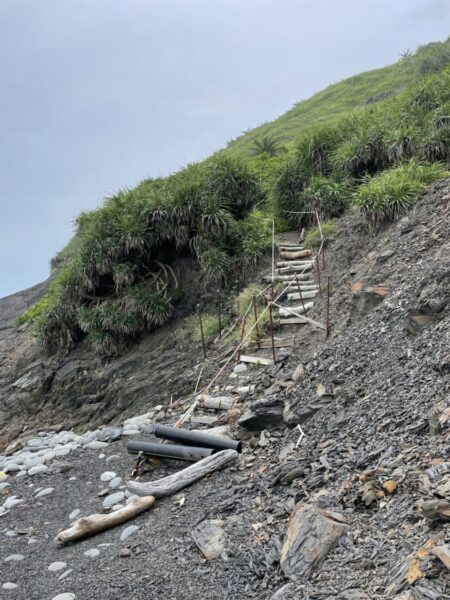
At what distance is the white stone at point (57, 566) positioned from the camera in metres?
4.27

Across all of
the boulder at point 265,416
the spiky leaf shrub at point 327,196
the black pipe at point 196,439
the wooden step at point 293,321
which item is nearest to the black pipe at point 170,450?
the black pipe at point 196,439

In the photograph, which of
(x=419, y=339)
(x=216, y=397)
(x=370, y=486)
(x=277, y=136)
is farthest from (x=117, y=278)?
(x=277, y=136)

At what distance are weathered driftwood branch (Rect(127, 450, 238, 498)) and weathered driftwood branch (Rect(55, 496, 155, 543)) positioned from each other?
0.19 metres

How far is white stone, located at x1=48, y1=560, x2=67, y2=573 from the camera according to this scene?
4.27 m

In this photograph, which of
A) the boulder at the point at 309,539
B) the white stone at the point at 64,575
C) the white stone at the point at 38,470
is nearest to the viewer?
the boulder at the point at 309,539

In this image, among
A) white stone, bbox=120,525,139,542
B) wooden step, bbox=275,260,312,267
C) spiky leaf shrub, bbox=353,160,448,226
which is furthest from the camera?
wooden step, bbox=275,260,312,267

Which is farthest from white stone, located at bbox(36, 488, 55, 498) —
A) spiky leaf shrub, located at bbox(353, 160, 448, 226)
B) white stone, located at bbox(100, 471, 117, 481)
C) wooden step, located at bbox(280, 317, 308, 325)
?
spiky leaf shrub, located at bbox(353, 160, 448, 226)

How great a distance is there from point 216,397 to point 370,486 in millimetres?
4127

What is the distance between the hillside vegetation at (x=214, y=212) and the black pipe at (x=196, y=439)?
5.62 meters

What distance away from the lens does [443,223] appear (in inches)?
303

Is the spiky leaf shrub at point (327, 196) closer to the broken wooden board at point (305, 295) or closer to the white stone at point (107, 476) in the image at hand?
the broken wooden board at point (305, 295)

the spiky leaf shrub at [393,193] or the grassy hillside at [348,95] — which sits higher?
the grassy hillside at [348,95]

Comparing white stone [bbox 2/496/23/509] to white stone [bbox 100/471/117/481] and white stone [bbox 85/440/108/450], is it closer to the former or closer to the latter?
white stone [bbox 100/471/117/481]

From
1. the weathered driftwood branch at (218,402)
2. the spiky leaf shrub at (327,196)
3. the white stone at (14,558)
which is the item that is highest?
the spiky leaf shrub at (327,196)
